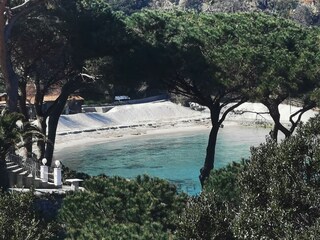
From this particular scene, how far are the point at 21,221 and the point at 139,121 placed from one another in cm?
6130

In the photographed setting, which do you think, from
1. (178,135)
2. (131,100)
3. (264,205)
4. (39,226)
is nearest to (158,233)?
(39,226)

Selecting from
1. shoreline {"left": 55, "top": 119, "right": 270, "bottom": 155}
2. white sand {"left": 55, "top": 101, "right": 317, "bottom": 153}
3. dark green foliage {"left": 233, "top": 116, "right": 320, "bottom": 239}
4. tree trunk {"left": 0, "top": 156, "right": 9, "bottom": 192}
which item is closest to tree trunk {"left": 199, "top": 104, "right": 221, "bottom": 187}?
tree trunk {"left": 0, "top": 156, "right": 9, "bottom": 192}

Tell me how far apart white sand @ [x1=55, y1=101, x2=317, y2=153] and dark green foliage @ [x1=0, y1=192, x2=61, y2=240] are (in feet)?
151

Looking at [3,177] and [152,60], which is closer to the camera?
[3,177]

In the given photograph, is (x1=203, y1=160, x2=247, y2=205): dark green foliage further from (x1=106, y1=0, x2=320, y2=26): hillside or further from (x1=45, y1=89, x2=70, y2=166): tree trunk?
(x1=106, y1=0, x2=320, y2=26): hillside

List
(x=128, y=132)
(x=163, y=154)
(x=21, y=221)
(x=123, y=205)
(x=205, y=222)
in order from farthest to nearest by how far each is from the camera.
Answer: (x=128, y=132) < (x=163, y=154) < (x=123, y=205) < (x=21, y=221) < (x=205, y=222)

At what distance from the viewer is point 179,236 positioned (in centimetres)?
1004

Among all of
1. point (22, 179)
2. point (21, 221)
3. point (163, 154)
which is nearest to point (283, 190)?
Result: point (21, 221)

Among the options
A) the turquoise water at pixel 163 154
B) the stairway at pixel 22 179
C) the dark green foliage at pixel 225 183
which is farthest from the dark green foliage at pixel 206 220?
the turquoise water at pixel 163 154

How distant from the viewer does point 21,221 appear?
33.3 ft

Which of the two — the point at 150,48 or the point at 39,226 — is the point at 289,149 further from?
the point at 150,48

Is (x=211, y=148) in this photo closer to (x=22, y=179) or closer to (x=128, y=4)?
(x=22, y=179)

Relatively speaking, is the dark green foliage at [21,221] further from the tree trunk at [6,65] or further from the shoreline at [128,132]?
the shoreline at [128,132]

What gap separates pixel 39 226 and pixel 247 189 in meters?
3.74
